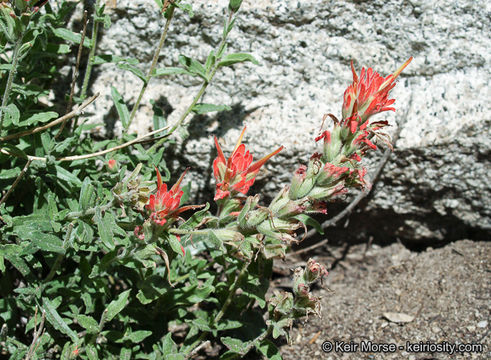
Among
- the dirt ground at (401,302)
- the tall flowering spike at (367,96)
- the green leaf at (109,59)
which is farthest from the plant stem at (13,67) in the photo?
the dirt ground at (401,302)

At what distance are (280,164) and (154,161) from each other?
2.15 ft

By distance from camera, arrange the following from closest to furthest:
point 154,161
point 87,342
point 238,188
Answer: point 238,188 → point 87,342 → point 154,161

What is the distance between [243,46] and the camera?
110 inches

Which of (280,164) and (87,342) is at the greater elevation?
(280,164)

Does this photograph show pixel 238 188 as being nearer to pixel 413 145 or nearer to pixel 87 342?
pixel 87 342

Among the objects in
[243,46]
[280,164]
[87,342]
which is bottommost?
[87,342]

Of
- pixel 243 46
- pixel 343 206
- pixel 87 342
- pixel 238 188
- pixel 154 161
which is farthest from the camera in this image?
pixel 343 206

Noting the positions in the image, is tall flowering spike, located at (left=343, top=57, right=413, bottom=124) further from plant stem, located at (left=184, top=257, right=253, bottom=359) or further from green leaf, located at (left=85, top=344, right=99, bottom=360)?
green leaf, located at (left=85, top=344, right=99, bottom=360)

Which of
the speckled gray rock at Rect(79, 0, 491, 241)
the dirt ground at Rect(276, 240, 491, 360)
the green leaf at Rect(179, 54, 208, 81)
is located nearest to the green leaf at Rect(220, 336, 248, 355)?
the dirt ground at Rect(276, 240, 491, 360)

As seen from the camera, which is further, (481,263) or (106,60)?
(481,263)

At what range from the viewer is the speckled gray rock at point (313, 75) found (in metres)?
2.78

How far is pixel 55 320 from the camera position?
228cm

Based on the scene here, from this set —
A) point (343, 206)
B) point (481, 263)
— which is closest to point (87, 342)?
point (343, 206)

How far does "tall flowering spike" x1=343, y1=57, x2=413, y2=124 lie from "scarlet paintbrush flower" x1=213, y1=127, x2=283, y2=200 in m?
0.40
